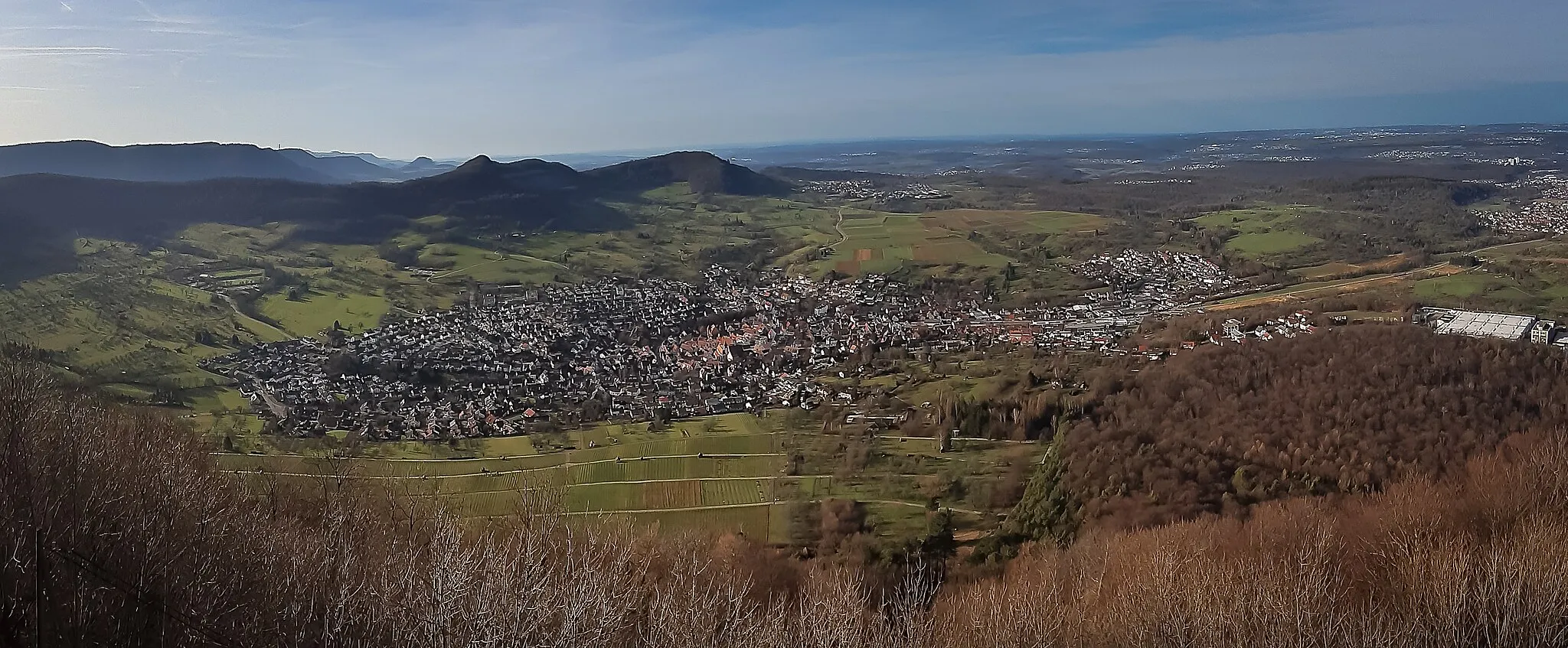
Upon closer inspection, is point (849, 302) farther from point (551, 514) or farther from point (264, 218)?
point (264, 218)

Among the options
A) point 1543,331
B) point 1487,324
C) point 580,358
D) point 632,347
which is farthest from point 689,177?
point 1543,331

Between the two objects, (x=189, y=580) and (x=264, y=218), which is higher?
(x=264, y=218)

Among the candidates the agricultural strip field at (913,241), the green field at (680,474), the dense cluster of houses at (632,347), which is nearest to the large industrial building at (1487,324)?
the dense cluster of houses at (632,347)

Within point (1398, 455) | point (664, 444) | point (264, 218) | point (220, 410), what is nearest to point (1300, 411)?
point (1398, 455)

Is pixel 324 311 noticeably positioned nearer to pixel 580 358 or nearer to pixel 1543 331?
pixel 580 358

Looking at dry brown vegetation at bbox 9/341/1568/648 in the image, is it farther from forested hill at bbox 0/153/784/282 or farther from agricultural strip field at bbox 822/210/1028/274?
forested hill at bbox 0/153/784/282

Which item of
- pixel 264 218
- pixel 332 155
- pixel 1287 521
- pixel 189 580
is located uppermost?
pixel 332 155
